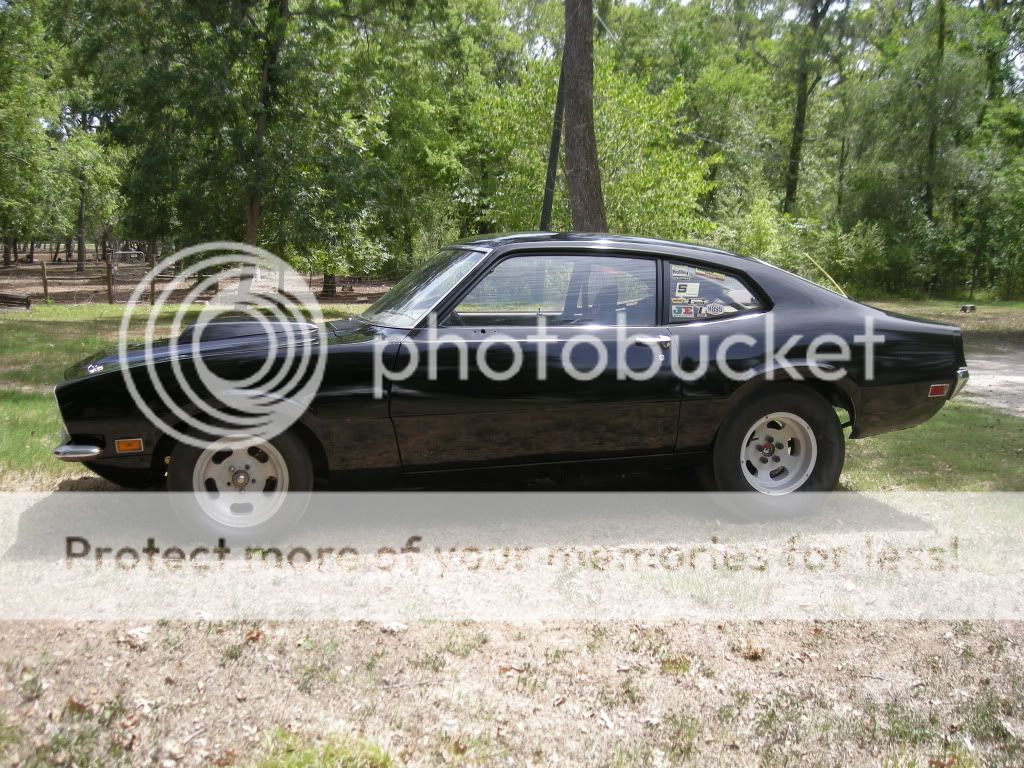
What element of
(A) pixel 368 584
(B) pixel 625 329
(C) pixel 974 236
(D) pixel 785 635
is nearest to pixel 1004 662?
(D) pixel 785 635

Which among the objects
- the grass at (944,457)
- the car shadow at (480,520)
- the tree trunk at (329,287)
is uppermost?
the tree trunk at (329,287)

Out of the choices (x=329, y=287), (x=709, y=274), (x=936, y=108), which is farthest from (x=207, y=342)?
(x=936, y=108)

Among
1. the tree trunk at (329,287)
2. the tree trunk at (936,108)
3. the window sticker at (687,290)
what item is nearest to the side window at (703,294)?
the window sticker at (687,290)

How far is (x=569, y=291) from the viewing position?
4859 mm

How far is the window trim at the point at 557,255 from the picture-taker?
463 cm

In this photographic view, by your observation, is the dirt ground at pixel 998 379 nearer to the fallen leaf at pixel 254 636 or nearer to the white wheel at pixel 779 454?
the white wheel at pixel 779 454

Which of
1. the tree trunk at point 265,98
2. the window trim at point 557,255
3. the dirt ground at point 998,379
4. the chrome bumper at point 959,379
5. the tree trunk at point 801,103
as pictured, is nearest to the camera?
the window trim at point 557,255

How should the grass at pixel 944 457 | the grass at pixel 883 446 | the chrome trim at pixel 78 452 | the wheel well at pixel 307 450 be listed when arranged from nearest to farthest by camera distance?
the chrome trim at pixel 78 452 < the wheel well at pixel 307 450 < the grass at pixel 883 446 < the grass at pixel 944 457

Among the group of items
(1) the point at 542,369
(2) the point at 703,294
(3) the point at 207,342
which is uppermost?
(2) the point at 703,294

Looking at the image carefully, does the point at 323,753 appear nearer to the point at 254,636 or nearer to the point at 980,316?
the point at 254,636

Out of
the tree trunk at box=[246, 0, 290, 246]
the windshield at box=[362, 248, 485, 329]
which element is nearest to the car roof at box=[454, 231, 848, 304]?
the windshield at box=[362, 248, 485, 329]

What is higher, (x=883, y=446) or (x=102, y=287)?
(x=102, y=287)

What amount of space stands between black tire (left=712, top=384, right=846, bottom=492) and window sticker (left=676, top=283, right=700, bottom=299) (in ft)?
2.20

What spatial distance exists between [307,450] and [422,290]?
1.15 metres
